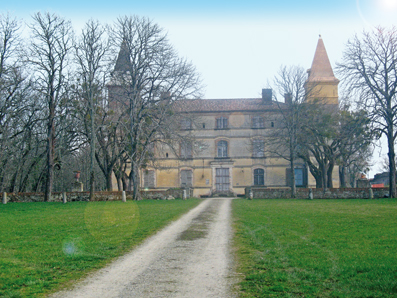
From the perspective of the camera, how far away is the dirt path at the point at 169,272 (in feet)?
20.1

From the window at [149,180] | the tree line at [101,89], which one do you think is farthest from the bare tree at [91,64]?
the window at [149,180]

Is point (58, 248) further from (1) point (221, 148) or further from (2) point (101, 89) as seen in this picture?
(1) point (221, 148)

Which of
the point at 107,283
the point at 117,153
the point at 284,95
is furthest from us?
the point at 284,95

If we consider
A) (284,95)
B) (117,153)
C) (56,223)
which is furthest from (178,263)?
(284,95)

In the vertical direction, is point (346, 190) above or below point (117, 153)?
below

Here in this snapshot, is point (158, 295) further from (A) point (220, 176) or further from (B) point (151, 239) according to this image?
(A) point (220, 176)

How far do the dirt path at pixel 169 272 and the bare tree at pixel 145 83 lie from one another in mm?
20049

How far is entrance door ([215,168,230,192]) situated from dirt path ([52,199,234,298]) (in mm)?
34914

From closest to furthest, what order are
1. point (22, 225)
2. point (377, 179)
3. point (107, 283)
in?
point (107, 283)
point (22, 225)
point (377, 179)

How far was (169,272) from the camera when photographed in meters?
7.42

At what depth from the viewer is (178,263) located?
820 centimetres

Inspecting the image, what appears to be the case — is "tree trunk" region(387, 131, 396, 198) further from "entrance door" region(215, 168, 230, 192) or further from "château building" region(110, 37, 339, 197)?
"entrance door" region(215, 168, 230, 192)

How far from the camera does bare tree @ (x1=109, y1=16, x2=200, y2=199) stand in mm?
30500

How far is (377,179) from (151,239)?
84492 millimetres
